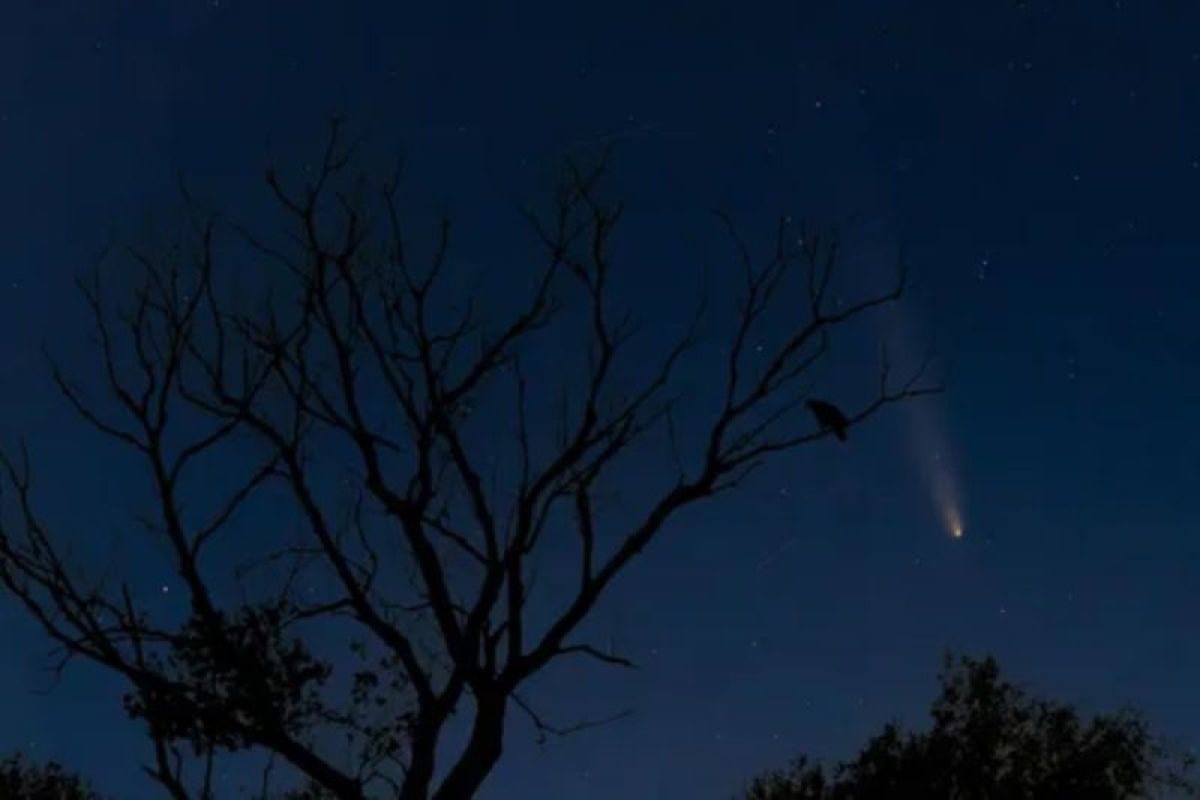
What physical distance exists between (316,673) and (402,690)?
1225mm

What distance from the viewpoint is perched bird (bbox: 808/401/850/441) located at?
1728 centimetres

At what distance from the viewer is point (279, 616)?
66.3 ft

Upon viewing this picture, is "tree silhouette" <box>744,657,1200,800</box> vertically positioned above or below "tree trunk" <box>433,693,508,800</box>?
above

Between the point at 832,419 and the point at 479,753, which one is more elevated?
the point at 832,419

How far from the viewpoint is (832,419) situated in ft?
56.8

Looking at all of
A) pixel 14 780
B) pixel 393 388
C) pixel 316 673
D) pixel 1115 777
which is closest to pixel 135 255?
pixel 393 388

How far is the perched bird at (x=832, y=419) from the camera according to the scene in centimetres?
1728

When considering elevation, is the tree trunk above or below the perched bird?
below

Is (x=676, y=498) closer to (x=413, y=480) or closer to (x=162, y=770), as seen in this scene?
(x=413, y=480)

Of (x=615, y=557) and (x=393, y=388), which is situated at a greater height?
(x=393, y=388)

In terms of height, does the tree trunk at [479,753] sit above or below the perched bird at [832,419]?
below

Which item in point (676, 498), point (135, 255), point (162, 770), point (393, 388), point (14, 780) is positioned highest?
point (14, 780)

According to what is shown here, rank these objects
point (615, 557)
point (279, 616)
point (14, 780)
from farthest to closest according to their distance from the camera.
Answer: point (14, 780) → point (279, 616) → point (615, 557)

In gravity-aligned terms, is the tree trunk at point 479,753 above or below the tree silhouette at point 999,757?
below
